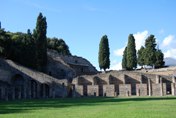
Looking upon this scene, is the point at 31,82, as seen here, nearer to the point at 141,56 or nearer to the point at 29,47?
the point at 29,47

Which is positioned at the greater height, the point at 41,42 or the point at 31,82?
the point at 41,42

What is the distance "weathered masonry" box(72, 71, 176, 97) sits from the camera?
53062 millimetres

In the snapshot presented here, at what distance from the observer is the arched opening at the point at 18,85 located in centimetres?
5204

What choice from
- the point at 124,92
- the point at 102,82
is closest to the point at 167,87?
the point at 124,92

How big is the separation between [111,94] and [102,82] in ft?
24.9

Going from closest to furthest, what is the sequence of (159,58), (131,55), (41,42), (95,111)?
(95,111)
(41,42)
(131,55)
(159,58)

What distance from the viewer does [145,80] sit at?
2378 inches

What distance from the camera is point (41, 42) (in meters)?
58.2

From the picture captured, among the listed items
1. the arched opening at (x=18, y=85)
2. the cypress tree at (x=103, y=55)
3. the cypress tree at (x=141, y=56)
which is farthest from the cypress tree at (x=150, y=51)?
the arched opening at (x=18, y=85)

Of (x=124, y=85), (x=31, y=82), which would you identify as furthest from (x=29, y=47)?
(x=124, y=85)

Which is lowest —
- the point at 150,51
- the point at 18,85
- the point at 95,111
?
the point at 95,111

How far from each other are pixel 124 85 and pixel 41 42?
1392 cm

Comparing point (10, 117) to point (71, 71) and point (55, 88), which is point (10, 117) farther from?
point (71, 71)

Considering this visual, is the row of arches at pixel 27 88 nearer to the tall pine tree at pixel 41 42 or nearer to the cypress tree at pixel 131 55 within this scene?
the tall pine tree at pixel 41 42
